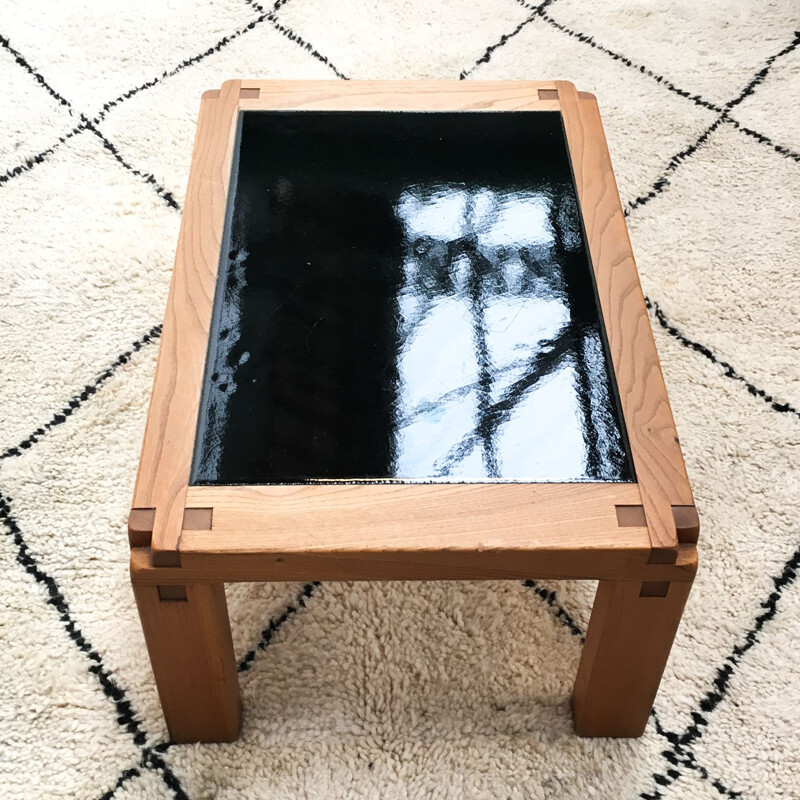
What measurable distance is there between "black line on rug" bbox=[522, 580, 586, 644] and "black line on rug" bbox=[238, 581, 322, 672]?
0.26 m

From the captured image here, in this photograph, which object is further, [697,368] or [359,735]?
[697,368]

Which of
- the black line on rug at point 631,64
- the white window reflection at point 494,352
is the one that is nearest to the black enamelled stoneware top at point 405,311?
the white window reflection at point 494,352

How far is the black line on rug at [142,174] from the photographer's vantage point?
164 cm

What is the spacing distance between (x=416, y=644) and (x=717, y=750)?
0.35 m

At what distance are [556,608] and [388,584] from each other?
0.21 metres

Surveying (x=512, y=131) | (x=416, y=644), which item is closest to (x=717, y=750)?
(x=416, y=644)

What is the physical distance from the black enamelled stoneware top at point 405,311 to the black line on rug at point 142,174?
44 cm

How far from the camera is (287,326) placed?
3.31 ft

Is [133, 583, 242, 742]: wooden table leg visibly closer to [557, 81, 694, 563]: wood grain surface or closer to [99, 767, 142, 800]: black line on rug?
[99, 767, 142, 800]: black line on rug

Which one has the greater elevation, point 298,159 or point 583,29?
point 298,159

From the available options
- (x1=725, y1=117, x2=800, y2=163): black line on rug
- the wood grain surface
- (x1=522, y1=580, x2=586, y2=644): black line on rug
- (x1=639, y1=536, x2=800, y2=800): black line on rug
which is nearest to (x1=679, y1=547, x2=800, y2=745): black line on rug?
(x1=639, y1=536, x2=800, y2=800): black line on rug

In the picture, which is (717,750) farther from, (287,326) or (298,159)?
(298,159)

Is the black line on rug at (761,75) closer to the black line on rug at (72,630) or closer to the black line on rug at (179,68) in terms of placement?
the black line on rug at (179,68)

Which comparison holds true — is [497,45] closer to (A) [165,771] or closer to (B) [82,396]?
(B) [82,396]
